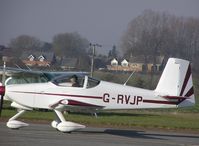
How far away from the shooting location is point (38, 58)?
65188 millimetres

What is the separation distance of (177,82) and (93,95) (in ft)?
8.47

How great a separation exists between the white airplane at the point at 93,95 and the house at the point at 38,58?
148ft

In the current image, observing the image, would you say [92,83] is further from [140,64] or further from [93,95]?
[140,64]

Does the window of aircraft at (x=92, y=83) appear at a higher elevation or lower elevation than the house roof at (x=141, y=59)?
higher

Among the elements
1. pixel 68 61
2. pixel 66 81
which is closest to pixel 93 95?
pixel 66 81

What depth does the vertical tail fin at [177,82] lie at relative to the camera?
15037 millimetres

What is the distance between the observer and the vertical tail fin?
49.3 ft

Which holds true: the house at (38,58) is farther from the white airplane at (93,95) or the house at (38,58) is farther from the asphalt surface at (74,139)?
the asphalt surface at (74,139)

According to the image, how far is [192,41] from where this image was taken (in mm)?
69062

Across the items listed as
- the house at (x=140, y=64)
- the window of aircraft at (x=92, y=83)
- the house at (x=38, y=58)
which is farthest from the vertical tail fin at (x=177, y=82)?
the house at (x=140, y=64)

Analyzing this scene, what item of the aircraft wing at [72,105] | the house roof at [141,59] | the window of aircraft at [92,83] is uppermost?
the window of aircraft at [92,83]

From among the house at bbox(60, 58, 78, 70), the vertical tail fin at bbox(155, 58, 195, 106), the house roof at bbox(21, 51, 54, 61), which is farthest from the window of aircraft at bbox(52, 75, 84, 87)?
the house at bbox(60, 58, 78, 70)

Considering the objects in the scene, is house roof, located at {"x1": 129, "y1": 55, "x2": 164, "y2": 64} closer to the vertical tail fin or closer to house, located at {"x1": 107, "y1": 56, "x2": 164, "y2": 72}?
house, located at {"x1": 107, "y1": 56, "x2": 164, "y2": 72}

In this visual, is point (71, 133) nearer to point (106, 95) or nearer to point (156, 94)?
point (106, 95)
